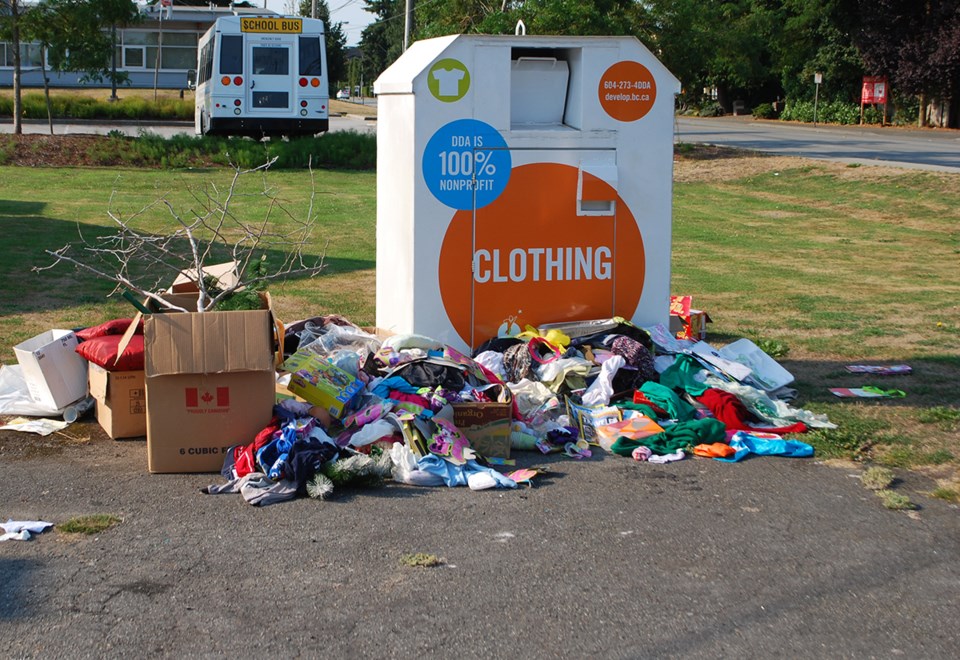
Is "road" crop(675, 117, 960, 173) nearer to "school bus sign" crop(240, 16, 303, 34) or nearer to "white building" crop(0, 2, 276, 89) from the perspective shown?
"school bus sign" crop(240, 16, 303, 34)

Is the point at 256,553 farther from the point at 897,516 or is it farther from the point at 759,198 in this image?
the point at 759,198

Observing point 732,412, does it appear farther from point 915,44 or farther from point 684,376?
point 915,44

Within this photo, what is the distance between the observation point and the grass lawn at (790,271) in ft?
23.5

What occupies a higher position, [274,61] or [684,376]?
[274,61]

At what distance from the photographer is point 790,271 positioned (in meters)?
12.8

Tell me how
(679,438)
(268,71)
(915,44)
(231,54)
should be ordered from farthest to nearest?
(915,44) < (268,71) < (231,54) < (679,438)

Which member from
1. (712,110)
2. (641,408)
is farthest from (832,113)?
(641,408)

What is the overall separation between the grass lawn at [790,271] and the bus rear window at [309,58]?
3990mm

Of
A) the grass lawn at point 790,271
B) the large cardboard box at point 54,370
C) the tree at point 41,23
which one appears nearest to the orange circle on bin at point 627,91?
the grass lawn at point 790,271

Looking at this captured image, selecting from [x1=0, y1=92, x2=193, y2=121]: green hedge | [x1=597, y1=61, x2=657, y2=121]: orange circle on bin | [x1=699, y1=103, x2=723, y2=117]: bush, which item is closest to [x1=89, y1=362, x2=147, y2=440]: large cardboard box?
[x1=597, y1=61, x2=657, y2=121]: orange circle on bin

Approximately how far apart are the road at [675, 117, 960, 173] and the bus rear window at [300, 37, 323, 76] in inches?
485

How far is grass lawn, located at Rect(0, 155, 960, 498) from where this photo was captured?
7.15m

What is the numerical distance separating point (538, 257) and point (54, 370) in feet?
10.7

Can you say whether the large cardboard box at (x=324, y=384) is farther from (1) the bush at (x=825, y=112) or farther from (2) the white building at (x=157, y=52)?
(2) the white building at (x=157, y=52)
